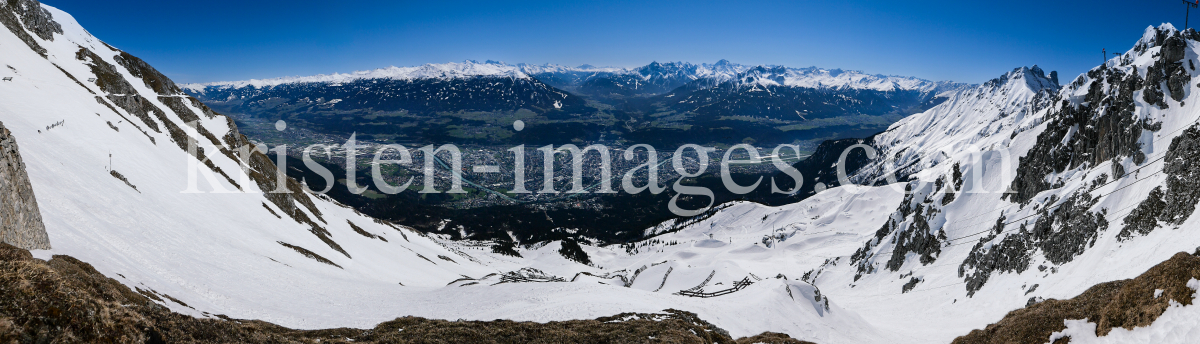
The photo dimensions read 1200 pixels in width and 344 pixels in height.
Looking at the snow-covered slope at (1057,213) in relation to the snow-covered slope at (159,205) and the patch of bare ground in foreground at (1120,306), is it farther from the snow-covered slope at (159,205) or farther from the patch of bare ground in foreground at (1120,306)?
the snow-covered slope at (159,205)

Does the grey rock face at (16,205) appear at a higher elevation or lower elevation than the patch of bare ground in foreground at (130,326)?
higher

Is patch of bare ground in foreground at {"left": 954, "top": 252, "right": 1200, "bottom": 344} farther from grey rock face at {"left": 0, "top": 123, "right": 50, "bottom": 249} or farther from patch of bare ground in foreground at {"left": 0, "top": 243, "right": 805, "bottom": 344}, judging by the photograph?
grey rock face at {"left": 0, "top": 123, "right": 50, "bottom": 249}

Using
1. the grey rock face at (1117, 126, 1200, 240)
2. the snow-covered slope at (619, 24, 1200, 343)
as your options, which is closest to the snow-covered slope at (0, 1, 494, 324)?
the snow-covered slope at (619, 24, 1200, 343)

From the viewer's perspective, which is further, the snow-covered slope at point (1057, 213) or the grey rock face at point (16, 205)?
the snow-covered slope at point (1057, 213)

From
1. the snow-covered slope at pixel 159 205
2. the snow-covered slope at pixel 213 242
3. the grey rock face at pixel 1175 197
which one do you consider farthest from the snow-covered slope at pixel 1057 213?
the snow-covered slope at pixel 159 205

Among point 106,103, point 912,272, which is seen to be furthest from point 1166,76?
point 106,103

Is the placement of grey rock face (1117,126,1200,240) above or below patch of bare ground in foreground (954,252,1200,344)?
above
